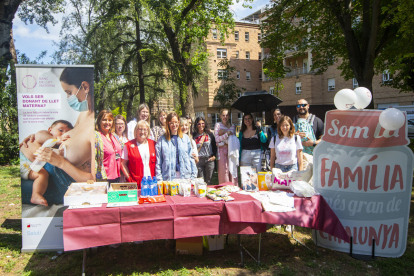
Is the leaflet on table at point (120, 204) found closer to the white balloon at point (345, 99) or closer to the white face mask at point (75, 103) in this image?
the white face mask at point (75, 103)

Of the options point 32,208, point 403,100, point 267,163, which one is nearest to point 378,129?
point 267,163

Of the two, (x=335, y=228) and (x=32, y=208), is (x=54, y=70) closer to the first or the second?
(x=32, y=208)

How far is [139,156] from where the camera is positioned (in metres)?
3.96

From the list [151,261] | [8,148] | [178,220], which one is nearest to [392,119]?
[178,220]

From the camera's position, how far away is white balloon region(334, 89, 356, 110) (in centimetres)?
372

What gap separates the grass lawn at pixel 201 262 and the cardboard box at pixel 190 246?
0.25 ft

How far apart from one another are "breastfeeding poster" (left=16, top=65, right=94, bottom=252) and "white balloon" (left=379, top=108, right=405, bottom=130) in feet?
12.1

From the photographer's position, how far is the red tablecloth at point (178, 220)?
A: 2.94 m

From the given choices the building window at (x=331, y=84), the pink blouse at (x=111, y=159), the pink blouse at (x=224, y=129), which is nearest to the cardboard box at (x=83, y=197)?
the pink blouse at (x=111, y=159)

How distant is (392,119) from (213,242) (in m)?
2.70

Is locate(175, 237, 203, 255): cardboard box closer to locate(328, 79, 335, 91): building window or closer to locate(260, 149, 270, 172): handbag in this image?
locate(260, 149, 270, 172): handbag

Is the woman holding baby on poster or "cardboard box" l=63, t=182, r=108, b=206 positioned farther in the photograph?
the woman holding baby on poster

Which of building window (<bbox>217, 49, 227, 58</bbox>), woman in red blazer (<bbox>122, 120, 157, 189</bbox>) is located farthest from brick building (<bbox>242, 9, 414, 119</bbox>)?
woman in red blazer (<bbox>122, 120, 157, 189</bbox>)

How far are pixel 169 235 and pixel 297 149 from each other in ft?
7.98
